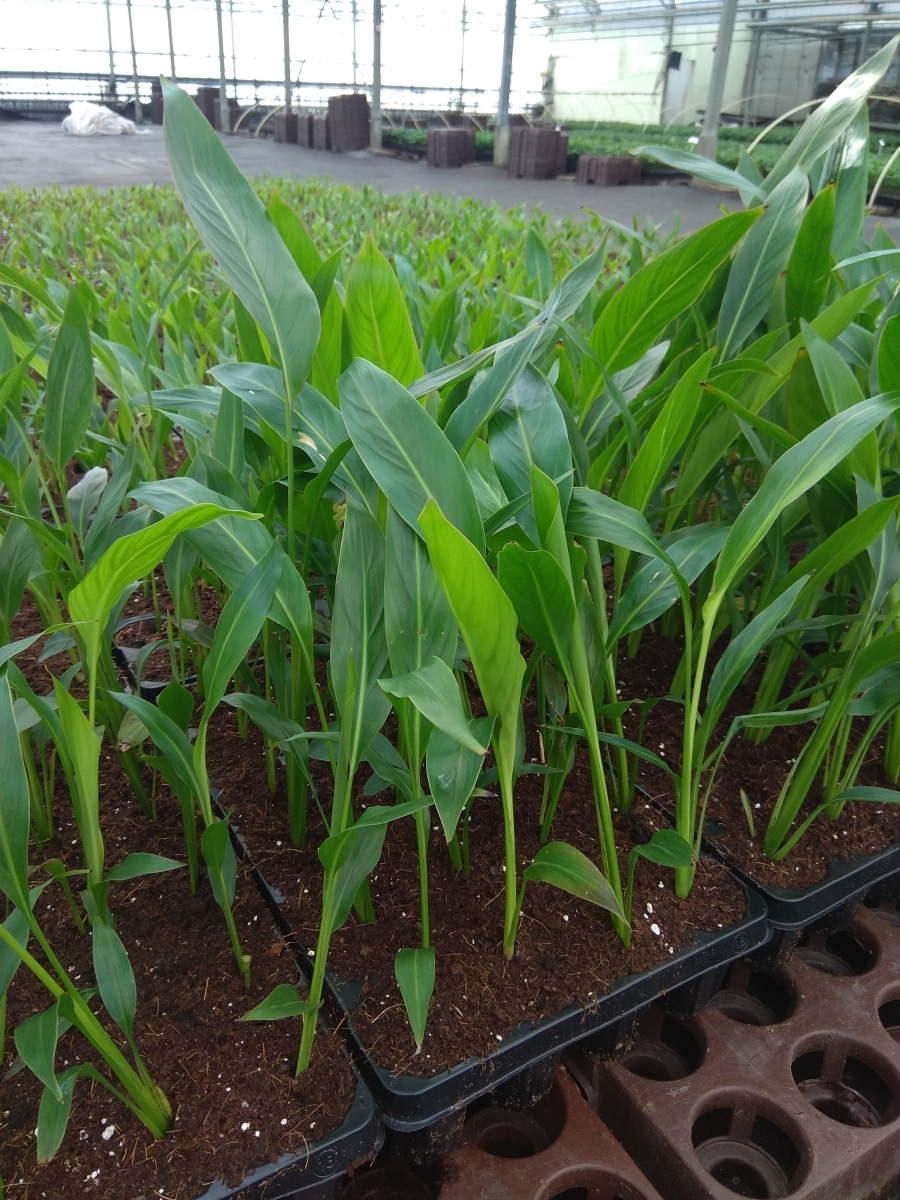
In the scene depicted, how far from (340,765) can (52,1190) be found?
0.96 feet

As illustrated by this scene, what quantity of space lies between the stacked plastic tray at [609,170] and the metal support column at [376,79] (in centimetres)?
338

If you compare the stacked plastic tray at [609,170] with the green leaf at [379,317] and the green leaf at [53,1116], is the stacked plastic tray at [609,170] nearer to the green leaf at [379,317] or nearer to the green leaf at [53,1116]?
the green leaf at [379,317]

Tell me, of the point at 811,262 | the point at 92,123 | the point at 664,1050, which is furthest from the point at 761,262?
the point at 92,123

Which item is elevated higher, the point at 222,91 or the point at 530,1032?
the point at 222,91

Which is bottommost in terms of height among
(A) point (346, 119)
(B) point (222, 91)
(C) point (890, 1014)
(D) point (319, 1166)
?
(C) point (890, 1014)

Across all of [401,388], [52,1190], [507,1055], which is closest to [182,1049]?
[52,1190]

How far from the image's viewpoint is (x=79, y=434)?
2.42 ft

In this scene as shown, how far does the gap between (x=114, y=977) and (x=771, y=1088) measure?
485mm

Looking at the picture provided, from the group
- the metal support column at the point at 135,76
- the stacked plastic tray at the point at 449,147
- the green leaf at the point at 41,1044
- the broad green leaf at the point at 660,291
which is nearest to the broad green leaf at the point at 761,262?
the broad green leaf at the point at 660,291

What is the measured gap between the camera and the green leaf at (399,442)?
0.48m

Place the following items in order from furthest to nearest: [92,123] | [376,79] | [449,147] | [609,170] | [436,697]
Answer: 1. [92,123]
2. [376,79]
3. [449,147]
4. [609,170]
5. [436,697]

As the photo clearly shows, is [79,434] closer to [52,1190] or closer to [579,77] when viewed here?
[52,1190]

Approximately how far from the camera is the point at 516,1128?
0.66m

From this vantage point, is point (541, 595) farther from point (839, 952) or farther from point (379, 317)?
point (839, 952)
